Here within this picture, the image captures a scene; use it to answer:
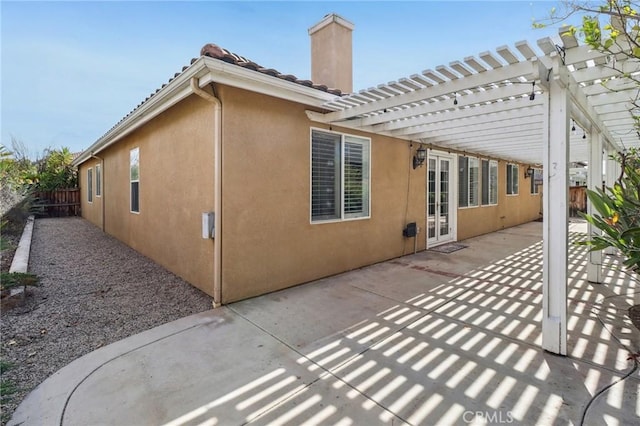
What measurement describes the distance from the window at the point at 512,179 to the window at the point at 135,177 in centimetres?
1256

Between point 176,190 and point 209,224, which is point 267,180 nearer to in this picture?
point 209,224

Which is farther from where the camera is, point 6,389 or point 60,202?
point 60,202

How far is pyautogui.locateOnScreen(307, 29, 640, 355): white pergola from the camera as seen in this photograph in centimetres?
296

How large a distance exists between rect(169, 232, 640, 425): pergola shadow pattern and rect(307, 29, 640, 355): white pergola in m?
0.44

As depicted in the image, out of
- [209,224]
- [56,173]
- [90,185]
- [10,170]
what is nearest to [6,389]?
[209,224]

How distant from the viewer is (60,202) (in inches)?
632

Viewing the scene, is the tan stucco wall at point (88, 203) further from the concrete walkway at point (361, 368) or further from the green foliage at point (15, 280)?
the concrete walkway at point (361, 368)

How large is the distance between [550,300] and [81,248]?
1001cm

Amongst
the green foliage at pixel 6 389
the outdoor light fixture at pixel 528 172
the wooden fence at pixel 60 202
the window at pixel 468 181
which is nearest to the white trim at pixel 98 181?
the wooden fence at pixel 60 202

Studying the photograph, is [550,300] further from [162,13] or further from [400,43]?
[162,13]

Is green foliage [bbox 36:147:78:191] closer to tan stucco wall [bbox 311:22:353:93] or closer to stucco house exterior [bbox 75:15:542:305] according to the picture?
stucco house exterior [bbox 75:15:542:305]

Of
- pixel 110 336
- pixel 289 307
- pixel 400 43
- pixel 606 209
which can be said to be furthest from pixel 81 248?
pixel 606 209

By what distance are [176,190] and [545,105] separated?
558cm

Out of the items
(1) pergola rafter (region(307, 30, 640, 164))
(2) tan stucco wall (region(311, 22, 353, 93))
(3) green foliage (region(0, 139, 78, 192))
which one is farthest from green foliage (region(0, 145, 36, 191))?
(2) tan stucco wall (region(311, 22, 353, 93))
